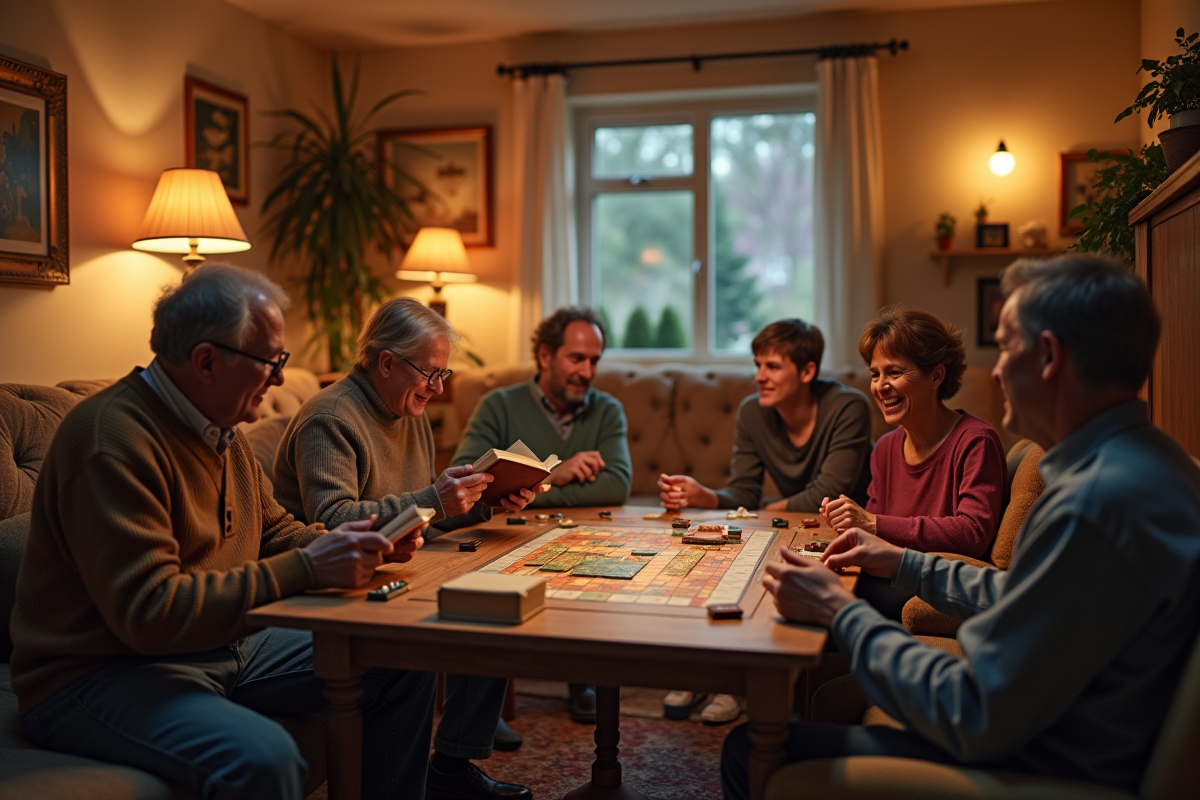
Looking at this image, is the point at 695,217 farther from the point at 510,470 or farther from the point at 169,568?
the point at 169,568

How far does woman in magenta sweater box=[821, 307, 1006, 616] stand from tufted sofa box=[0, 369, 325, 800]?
136 centimetres

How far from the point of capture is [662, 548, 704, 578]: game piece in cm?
188

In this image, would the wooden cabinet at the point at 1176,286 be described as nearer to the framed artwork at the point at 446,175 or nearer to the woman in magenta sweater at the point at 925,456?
the woman in magenta sweater at the point at 925,456

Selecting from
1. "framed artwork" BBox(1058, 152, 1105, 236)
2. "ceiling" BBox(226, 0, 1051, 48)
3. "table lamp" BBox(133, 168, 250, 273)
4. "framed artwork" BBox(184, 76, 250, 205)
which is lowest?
"table lamp" BBox(133, 168, 250, 273)

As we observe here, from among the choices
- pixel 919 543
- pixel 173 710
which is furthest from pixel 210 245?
pixel 919 543

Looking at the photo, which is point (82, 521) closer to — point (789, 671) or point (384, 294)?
point (789, 671)

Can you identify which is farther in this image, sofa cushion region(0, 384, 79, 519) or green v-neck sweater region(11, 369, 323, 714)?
sofa cushion region(0, 384, 79, 519)

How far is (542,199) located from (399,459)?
120 inches

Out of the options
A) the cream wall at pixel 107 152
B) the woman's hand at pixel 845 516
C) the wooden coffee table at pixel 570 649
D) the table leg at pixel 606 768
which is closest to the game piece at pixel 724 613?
the wooden coffee table at pixel 570 649

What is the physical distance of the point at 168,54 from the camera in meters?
4.34

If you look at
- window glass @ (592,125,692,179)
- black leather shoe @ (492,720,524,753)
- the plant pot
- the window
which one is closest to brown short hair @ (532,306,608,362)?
black leather shoe @ (492,720,524,753)

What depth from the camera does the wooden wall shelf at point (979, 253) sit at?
4.73 metres

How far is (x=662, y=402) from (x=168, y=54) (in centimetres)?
271

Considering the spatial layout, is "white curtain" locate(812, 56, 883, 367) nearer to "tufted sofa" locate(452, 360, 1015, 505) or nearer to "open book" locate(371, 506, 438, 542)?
"tufted sofa" locate(452, 360, 1015, 505)
